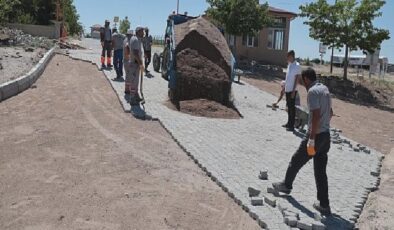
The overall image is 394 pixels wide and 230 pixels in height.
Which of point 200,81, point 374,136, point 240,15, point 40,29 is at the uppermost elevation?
point 240,15

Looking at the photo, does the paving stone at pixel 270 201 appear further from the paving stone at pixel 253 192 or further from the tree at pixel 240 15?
the tree at pixel 240 15

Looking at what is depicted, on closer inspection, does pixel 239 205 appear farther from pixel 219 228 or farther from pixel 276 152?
pixel 276 152

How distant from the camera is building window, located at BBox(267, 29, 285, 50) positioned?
115 feet

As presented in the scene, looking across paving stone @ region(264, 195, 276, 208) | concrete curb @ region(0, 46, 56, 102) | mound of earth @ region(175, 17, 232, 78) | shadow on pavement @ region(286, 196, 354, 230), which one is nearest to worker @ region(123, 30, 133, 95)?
mound of earth @ region(175, 17, 232, 78)

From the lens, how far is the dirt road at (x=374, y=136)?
6691mm

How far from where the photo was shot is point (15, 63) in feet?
59.0

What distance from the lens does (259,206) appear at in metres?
6.24

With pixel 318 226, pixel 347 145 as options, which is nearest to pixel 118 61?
pixel 347 145

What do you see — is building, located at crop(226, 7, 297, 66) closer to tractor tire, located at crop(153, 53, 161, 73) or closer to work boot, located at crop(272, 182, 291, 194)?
tractor tire, located at crop(153, 53, 161, 73)

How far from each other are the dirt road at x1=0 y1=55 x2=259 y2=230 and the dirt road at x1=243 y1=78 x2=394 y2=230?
75.9 inches

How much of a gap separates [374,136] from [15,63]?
12234mm

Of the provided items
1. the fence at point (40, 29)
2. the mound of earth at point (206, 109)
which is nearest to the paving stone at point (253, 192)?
the mound of earth at point (206, 109)

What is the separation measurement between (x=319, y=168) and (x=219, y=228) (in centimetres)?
150

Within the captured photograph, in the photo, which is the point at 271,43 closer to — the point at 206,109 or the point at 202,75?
the point at 202,75
